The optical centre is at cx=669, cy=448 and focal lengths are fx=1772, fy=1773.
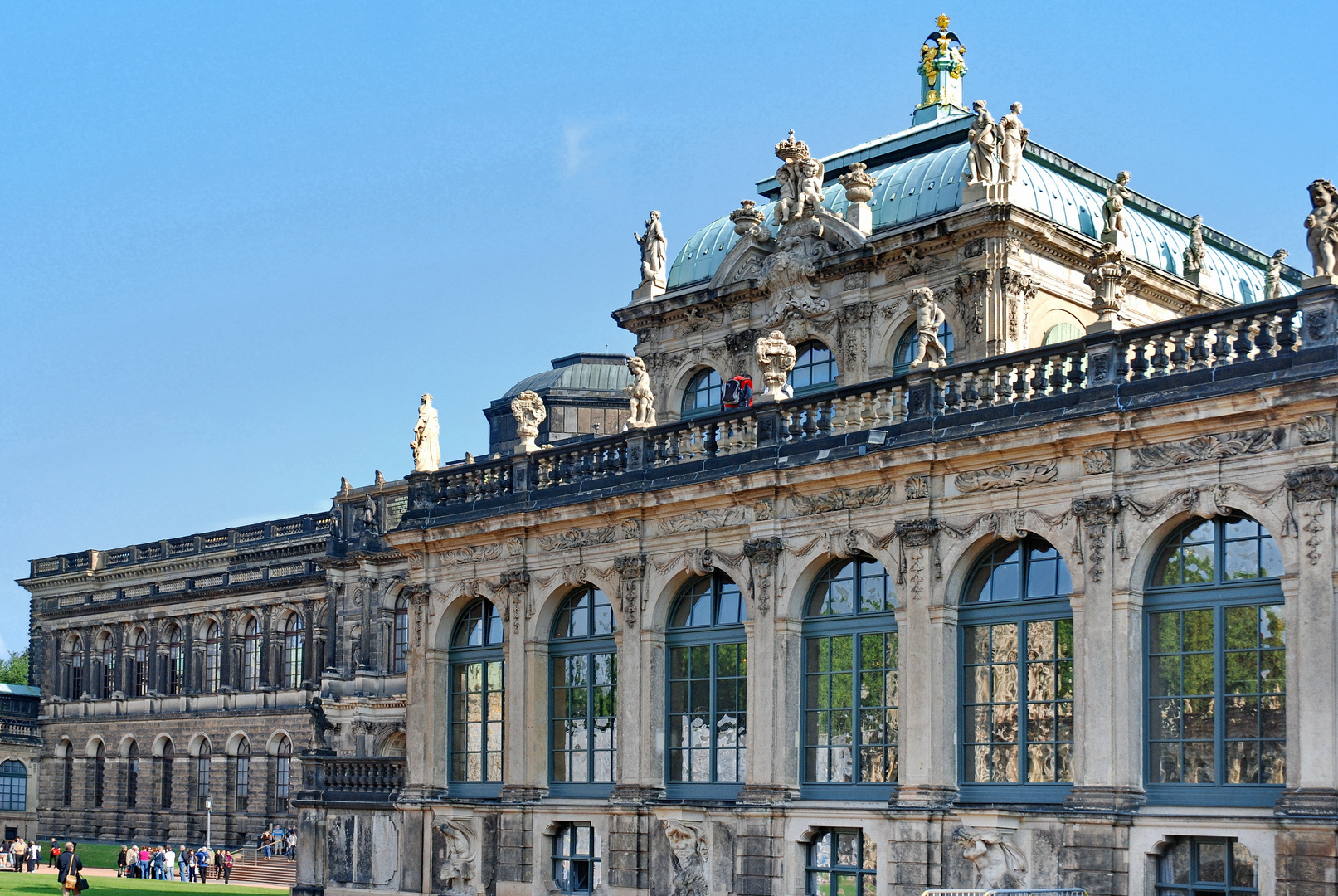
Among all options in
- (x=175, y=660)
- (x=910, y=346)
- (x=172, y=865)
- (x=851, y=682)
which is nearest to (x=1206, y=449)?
(x=851, y=682)

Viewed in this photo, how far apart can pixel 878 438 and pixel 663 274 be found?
14163mm

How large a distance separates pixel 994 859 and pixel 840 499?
5.73 metres

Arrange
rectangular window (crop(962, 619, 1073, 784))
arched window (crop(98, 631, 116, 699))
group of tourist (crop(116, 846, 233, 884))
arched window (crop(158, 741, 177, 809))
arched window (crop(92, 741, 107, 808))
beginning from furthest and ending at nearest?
arched window (crop(92, 741, 107, 808)), arched window (crop(98, 631, 116, 699)), arched window (crop(158, 741, 177, 809)), group of tourist (crop(116, 846, 233, 884)), rectangular window (crop(962, 619, 1073, 784))

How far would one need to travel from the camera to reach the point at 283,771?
70.2 metres

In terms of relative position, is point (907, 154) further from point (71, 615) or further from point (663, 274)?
point (71, 615)

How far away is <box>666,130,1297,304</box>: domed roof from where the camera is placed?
1378 inches

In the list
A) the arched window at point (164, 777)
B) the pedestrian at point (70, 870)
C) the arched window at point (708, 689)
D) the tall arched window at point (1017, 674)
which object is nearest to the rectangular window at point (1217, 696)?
the tall arched window at point (1017, 674)

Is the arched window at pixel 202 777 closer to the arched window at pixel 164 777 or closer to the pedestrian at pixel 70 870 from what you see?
the arched window at pixel 164 777

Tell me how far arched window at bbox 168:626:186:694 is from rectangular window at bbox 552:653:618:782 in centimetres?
4971

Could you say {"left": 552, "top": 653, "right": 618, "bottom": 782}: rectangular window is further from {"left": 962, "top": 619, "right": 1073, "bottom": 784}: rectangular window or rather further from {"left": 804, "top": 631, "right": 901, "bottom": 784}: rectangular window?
{"left": 962, "top": 619, "right": 1073, "bottom": 784}: rectangular window

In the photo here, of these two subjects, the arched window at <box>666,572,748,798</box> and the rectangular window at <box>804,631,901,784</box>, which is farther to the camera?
the arched window at <box>666,572,748,798</box>

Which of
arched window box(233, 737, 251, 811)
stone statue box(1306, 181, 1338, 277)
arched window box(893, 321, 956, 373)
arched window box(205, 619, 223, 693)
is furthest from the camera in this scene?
arched window box(205, 619, 223, 693)

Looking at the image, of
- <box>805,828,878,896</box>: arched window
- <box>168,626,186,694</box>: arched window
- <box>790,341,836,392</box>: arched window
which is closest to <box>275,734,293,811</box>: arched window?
<box>168,626,186,694</box>: arched window

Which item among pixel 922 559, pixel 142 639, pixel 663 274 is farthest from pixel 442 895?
pixel 142 639
